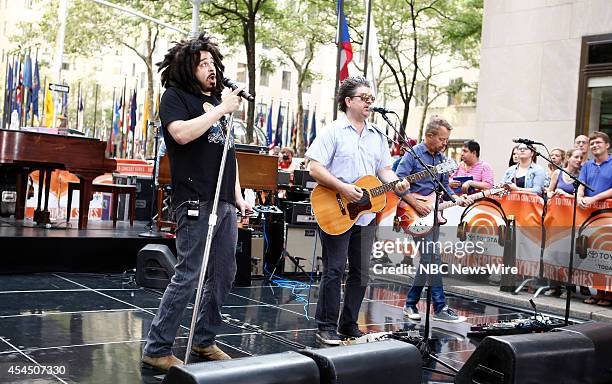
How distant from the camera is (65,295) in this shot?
26.1ft

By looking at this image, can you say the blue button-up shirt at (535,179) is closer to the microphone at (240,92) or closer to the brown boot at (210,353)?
the brown boot at (210,353)

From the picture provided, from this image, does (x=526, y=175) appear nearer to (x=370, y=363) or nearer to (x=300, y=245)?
(x=300, y=245)

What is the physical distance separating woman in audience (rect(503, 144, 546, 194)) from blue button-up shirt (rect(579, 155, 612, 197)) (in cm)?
82

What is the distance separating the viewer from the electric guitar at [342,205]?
6.44 metres

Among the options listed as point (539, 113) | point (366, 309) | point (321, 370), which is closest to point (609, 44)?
point (539, 113)

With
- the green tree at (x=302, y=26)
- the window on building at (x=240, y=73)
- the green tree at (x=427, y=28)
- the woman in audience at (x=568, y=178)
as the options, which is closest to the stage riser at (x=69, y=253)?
the woman in audience at (x=568, y=178)

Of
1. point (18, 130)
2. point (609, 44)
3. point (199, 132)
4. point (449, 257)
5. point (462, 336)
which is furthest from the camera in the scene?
point (609, 44)

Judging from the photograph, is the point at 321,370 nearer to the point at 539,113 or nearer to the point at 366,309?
the point at 366,309

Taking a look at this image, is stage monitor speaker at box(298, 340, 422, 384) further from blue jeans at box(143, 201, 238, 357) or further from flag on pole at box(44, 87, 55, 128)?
flag on pole at box(44, 87, 55, 128)

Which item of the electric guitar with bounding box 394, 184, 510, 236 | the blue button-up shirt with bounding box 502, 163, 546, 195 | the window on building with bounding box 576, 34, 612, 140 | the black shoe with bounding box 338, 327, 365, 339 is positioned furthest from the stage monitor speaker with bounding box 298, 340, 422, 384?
the window on building with bounding box 576, 34, 612, 140

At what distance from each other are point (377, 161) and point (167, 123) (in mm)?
2415

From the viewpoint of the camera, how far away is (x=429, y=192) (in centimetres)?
778

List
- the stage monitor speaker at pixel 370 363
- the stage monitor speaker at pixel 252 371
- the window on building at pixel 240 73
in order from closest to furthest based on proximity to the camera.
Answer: the stage monitor speaker at pixel 252 371 < the stage monitor speaker at pixel 370 363 < the window on building at pixel 240 73

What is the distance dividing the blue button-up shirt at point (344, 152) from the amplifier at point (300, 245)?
419cm
